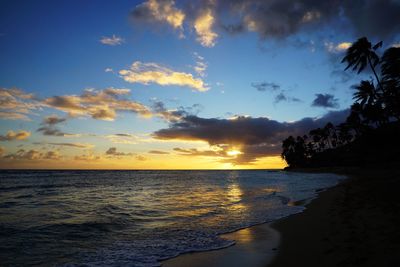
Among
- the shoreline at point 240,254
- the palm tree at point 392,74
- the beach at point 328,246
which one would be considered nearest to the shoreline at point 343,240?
the beach at point 328,246

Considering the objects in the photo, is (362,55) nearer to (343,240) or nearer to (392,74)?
(392,74)

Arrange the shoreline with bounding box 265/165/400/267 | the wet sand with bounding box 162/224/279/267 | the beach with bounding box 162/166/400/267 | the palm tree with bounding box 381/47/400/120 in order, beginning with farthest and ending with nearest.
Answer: the palm tree with bounding box 381/47/400/120
the wet sand with bounding box 162/224/279/267
the beach with bounding box 162/166/400/267
the shoreline with bounding box 265/165/400/267

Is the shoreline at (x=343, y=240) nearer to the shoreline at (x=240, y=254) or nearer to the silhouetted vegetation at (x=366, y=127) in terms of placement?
the shoreline at (x=240, y=254)

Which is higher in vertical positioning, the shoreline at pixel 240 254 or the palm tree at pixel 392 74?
the palm tree at pixel 392 74

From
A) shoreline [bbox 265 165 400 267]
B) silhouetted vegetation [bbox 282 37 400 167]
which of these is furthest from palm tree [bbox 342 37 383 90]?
shoreline [bbox 265 165 400 267]

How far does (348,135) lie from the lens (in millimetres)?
122750

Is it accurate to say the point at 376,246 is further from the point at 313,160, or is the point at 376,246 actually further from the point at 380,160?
the point at 313,160

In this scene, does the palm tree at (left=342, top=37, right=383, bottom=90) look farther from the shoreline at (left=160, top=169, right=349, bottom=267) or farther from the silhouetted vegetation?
the shoreline at (left=160, top=169, right=349, bottom=267)

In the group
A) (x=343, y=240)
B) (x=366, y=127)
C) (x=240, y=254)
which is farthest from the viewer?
(x=366, y=127)

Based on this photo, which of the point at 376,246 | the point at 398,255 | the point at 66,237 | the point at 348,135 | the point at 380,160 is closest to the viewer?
the point at 398,255

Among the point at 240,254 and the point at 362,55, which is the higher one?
the point at 362,55

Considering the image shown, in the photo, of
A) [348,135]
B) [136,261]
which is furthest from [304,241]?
[348,135]

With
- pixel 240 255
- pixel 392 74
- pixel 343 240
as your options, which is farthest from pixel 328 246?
pixel 392 74

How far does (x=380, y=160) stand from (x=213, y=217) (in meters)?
74.3
